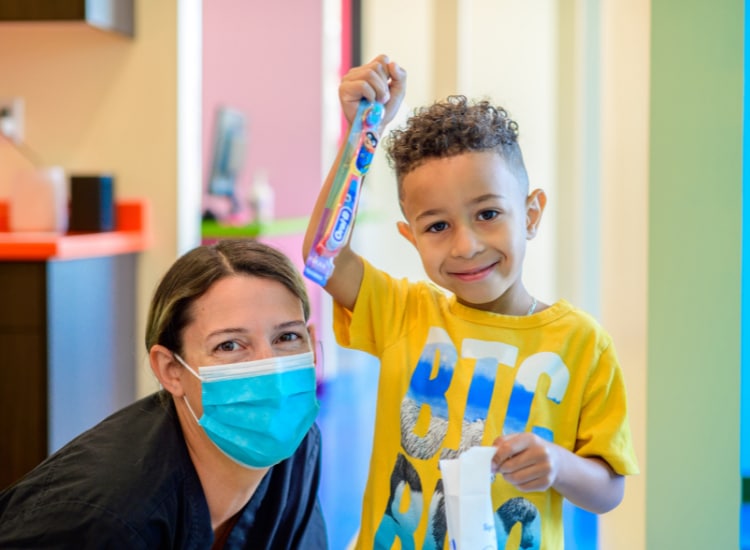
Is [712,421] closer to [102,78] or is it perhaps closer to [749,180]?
[749,180]

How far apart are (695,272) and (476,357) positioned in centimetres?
65

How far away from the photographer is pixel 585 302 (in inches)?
151

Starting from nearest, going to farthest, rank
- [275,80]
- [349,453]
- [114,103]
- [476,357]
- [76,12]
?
[476,357] < [76,12] < [114,103] < [349,453] < [275,80]

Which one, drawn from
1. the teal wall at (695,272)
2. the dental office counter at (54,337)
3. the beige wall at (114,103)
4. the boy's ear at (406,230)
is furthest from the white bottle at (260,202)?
the boy's ear at (406,230)

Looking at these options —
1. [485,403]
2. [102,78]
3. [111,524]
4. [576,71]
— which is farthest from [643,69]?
[576,71]

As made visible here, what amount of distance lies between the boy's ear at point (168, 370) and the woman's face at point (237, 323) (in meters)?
0.02

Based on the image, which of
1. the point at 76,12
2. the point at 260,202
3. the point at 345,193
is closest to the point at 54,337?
the point at 76,12

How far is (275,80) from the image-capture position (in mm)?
6094

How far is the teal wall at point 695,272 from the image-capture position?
5.85ft

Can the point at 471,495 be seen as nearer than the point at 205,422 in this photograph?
Yes

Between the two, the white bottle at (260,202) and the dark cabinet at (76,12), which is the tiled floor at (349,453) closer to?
the white bottle at (260,202)

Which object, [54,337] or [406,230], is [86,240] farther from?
[406,230]

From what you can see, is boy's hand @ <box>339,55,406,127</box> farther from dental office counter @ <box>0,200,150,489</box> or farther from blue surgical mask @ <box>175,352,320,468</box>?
dental office counter @ <box>0,200,150,489</box>

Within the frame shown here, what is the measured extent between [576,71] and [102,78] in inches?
89.2
